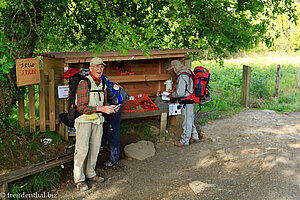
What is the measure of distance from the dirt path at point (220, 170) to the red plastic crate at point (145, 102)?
943 millimetres

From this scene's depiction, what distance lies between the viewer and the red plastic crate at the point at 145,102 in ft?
24.7

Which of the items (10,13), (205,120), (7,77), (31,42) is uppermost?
(10,13)

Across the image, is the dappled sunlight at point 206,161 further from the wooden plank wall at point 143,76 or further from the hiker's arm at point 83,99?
the hiker's arm at point 83,99

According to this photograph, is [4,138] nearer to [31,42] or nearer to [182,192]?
[31,42]

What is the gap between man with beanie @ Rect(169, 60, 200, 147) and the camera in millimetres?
6902

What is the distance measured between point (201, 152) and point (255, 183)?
192cm

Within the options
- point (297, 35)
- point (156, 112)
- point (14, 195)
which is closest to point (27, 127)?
point (14, 195)

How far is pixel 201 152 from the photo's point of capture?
6.75 m

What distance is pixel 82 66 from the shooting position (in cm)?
669

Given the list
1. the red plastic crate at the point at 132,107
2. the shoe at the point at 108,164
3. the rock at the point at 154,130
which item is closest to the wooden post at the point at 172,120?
the rock at the point at 154,130

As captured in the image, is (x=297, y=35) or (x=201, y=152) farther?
(x=297, y=35)

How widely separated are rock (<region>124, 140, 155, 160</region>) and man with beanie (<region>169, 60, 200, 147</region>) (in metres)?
0.72

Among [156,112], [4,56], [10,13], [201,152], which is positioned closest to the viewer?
[4,56]

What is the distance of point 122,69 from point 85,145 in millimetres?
3005
